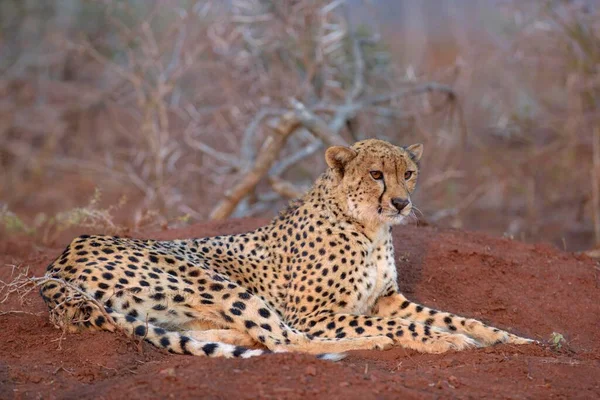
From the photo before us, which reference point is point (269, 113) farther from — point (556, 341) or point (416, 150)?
point (556, 341)

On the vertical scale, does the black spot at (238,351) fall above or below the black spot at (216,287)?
below

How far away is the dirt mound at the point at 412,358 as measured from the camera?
2.99m

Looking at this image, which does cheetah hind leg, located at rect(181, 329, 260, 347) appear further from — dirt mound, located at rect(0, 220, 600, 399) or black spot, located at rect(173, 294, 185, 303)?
dirt mound, located at rect(0, 220, 600, 399)

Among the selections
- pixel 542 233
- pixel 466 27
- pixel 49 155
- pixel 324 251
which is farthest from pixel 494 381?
pixel 466 27

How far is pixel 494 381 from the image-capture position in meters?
3.29

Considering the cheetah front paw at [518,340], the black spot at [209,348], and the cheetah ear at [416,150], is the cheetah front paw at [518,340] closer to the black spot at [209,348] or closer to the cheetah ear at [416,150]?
the cheetah ear at [416,150]

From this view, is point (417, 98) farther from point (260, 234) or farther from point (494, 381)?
point (494, 381)

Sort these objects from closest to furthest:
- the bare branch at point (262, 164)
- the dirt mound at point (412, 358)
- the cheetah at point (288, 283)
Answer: the dirt mound at point (412, 358)
the cheetah at point (288, 283)
the bare branch at point (262, 164)

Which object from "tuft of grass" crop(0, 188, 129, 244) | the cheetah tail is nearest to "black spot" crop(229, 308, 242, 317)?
the cheetah tail

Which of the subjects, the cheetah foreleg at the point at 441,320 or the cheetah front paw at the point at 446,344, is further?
the cheetah foreleg at the point at 441,320

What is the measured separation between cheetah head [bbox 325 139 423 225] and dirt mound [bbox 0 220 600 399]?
72cm

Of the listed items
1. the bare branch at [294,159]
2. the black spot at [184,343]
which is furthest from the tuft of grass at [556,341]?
the bare branch at [294,159]

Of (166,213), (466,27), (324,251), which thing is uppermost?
(466,27)

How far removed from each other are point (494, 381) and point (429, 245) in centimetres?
208
